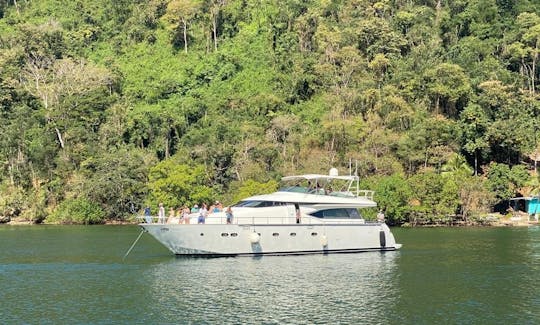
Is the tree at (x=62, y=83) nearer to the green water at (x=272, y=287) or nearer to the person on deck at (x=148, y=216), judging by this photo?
the green water at (x=272, y=287)

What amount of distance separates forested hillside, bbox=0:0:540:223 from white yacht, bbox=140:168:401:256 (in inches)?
968

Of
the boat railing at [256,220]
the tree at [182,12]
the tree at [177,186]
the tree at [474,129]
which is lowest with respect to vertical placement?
the boat railing at [256,220]

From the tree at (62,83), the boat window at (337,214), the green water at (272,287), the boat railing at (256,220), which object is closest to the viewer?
the green water at (272,287)

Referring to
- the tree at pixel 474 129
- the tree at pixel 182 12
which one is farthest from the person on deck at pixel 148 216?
the tree at pixel 182 12

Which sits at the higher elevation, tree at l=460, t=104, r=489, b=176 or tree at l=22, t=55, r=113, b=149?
tree at l=22, t=55, r=113, b=149

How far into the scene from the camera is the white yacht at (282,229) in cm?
3600

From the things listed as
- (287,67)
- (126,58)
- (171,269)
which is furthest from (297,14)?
(171,269)

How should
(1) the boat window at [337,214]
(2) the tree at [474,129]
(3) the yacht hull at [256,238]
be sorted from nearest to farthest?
(3) the yacht hull at [256,238] < (1) the boat window at [337,214] < (2) the tree at [474,129]

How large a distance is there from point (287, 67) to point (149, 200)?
34.0 m

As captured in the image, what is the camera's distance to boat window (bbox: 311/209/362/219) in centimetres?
3819

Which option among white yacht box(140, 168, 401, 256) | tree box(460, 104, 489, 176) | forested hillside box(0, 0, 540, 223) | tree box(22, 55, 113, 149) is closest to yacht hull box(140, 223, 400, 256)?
white yacht box(140, 168, 401, 256)

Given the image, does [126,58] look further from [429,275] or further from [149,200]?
[429,275]

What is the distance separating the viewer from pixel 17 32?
102312mm

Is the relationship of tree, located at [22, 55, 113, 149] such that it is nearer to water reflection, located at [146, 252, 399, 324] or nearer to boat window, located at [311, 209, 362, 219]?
boat window, located at [311, 209, 362, 219]
